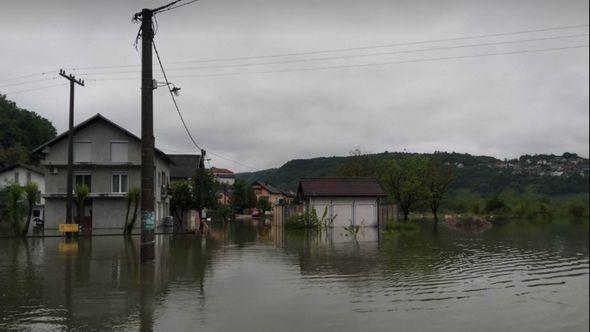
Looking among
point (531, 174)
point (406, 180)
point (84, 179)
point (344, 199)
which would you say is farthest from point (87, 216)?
point (531, 174)

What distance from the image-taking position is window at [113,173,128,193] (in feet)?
134

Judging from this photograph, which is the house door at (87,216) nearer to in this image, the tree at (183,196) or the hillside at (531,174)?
the tree at (183,196)

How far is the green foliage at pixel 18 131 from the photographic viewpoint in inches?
2788

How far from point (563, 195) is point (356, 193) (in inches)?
1419

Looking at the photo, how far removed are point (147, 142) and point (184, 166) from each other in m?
46.0

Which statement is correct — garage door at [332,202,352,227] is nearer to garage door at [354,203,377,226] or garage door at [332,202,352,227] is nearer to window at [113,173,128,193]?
garage door at [354,203,377,226]

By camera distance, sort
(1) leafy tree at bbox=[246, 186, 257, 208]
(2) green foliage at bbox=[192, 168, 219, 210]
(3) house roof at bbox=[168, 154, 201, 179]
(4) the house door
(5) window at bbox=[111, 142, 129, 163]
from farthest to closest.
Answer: (1) leafy tree at bbox=[246, 186, 257, 208], (3) house roof at bbox=[168, 154, 201, 179], (2) green foliage at bbox=[192, 168, 219, 210], (4) the house door, (5) window at bbox=[111, 142, 129, 163]

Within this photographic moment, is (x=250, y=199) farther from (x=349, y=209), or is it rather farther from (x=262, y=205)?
(x=349, y=209)

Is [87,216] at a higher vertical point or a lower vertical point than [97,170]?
lower

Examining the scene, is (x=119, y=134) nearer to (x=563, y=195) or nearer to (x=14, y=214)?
(x=14, y=214)

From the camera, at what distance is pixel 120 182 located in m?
40.7

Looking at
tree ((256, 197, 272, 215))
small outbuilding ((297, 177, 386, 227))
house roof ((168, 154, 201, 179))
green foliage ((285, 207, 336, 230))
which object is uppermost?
house roof ((168, 154, 201, 179))

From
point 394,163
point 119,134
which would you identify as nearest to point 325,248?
point 119,134

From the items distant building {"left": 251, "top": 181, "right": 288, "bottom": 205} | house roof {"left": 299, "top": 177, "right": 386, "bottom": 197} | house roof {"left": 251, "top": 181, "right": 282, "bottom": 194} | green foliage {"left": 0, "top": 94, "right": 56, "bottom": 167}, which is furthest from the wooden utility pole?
distant building {"left": 251, "top": 181, "right": 288, "bottom": 205}
